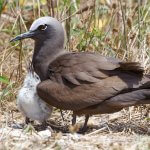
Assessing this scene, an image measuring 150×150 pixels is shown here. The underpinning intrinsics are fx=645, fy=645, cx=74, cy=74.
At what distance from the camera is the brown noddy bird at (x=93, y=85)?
5.98 m

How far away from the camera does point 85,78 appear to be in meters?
6.04

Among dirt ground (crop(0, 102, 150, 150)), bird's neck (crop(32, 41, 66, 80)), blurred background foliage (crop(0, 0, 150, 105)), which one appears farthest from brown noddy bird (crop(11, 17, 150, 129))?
blurred background foliage (crop(0, 0, 150, 105))

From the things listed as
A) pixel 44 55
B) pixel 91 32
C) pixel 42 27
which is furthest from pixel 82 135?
pixel 91 32

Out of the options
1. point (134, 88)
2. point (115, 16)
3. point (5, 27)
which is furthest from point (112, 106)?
point (5, 27)

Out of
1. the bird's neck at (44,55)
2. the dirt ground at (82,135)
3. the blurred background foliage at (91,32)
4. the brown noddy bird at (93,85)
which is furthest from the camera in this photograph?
the blurred background foliage at (91,32)

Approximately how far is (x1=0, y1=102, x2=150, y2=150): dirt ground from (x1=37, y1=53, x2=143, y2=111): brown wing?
31cm

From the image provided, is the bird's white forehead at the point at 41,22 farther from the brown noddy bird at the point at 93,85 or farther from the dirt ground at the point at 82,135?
the dirt ground at the point at 82,135

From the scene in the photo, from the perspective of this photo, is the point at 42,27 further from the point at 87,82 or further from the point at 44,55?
the point at 87,82

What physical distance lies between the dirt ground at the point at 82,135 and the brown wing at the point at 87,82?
31 cm

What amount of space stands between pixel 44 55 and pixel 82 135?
94 centimetres

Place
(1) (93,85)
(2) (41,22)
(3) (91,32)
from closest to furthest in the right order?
(1) (93,85), (2) (41,22), (3) (91,32)

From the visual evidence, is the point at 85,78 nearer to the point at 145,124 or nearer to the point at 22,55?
the point at 145,124

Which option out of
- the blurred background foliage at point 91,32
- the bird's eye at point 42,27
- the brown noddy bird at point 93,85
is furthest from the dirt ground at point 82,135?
the bird's eye at point 42,27

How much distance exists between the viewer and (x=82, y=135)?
19.9 feet
